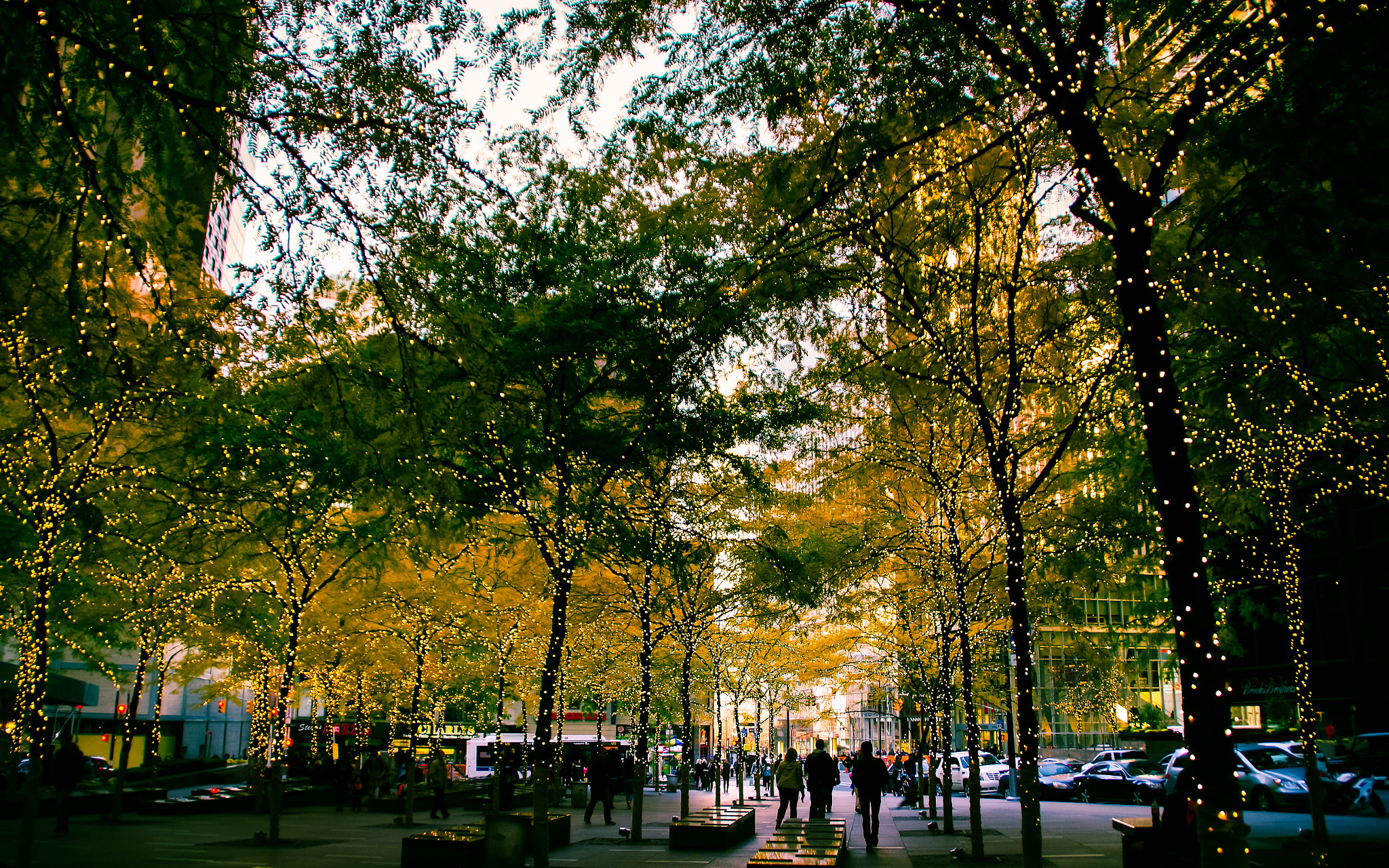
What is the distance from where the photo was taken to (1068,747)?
67125 mm

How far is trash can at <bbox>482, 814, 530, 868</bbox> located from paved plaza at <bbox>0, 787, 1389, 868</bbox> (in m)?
1.85

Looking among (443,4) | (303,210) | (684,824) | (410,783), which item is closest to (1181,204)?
(443,4)

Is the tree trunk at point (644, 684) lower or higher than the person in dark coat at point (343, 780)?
higher

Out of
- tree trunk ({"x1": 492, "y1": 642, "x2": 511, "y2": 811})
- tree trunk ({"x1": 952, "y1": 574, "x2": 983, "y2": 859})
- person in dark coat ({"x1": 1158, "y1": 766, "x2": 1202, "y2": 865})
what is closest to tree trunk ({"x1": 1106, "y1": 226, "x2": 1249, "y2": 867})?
person in dark coat ({"x1": 1158, "y1": 766, "x2": 1202, "y2": 865})

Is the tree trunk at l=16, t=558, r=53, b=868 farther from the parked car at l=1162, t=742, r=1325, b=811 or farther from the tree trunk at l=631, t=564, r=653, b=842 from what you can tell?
the parked car at l=1162, t=742, r=1325, b=811

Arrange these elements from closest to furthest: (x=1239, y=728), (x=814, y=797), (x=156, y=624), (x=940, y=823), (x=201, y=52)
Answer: (x=201, y=52) → (x=814, y=797) → (x=940, y=823) → (x=156, y=624) → (x=1239, y=728)

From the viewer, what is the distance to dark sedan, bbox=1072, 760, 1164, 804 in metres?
29.1

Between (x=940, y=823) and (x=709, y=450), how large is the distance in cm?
1479

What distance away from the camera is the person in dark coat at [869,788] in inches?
658

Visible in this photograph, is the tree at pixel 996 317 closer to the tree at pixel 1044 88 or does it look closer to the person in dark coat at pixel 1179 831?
the person in dark coat at pixel 1179 831

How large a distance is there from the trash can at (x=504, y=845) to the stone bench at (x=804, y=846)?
309 centimetres

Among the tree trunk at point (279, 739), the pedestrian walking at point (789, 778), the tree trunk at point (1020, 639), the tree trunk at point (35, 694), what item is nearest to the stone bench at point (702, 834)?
the pedestrian walking at point (789, 778)

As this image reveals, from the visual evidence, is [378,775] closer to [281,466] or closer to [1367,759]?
[281,466]

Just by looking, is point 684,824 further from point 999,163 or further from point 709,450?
point 999,163
